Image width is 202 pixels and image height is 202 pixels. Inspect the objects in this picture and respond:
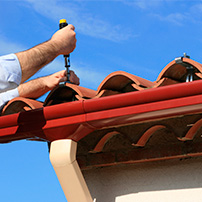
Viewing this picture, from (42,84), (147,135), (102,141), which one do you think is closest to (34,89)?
(42,84)

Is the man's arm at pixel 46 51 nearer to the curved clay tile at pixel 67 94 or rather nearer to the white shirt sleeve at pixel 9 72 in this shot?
the white shirt sleeve at pixel 9 72

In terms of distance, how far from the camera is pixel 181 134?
3.88 meters

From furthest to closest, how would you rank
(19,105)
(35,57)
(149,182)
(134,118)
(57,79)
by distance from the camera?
Answer: 1. (57,79)
2. (19,105)
3. (149,182)
4. (134,118)
5. (35,57)

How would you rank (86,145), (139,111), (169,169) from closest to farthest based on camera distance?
(139,111) < (169,169) < (86,145)

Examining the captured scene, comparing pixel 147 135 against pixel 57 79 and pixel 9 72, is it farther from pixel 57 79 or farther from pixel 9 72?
pixel 9 72

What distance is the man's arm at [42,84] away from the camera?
4.44 m

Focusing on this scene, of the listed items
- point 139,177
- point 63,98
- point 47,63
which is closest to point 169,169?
point 139,177

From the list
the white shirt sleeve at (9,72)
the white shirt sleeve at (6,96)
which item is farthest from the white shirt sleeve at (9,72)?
the white shirt sleeve at (6,96)

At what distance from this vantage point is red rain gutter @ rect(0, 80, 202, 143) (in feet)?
11.3

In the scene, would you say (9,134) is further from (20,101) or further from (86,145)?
(86,145)

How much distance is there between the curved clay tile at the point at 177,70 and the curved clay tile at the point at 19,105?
39.0 inches

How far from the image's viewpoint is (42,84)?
4.54 meters

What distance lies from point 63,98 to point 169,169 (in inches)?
38.7

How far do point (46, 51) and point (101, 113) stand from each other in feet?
1.83
